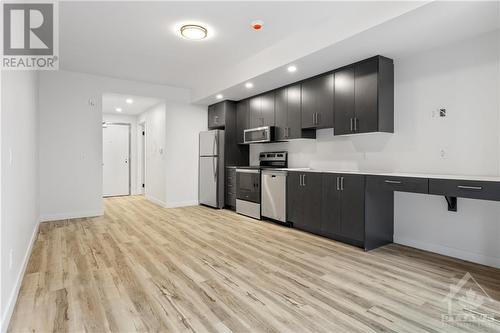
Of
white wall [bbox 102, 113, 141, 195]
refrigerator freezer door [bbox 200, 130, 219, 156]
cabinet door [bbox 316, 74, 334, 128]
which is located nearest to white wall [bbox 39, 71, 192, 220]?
refrigerator freezer door [bbox 200, 130, 219, 156]

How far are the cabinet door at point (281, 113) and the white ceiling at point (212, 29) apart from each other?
0.74 meters

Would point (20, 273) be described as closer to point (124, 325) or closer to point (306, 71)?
point (124, 325)

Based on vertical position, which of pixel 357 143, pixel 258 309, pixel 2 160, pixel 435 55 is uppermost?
pixel 435 55

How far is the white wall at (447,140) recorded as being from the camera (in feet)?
9.08

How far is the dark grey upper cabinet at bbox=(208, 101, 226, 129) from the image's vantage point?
5.94 meters

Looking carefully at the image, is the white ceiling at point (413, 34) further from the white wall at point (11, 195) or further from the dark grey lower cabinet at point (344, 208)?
the white wall at point (11, 195)

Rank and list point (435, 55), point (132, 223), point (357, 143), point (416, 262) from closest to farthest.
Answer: point (416, 262) < point (435, 55) < point (357, 143) < point (132, 223)

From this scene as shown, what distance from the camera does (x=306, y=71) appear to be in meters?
3.93

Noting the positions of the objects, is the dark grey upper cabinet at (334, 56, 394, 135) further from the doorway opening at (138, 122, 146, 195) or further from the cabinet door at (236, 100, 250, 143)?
the doorway opening at (138, 122, 146, 195)

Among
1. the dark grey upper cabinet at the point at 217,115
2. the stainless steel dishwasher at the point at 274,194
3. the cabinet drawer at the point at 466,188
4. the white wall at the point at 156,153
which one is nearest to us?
the cabinet drawer at the point at 466,188

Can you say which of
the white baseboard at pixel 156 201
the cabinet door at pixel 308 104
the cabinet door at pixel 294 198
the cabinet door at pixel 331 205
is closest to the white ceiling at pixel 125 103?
→ the white baseboard at pixel 156 201

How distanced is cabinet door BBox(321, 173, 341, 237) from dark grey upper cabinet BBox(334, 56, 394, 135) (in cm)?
68

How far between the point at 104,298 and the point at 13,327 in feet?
1.74

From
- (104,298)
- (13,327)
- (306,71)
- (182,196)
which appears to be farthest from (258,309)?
(182,196)
